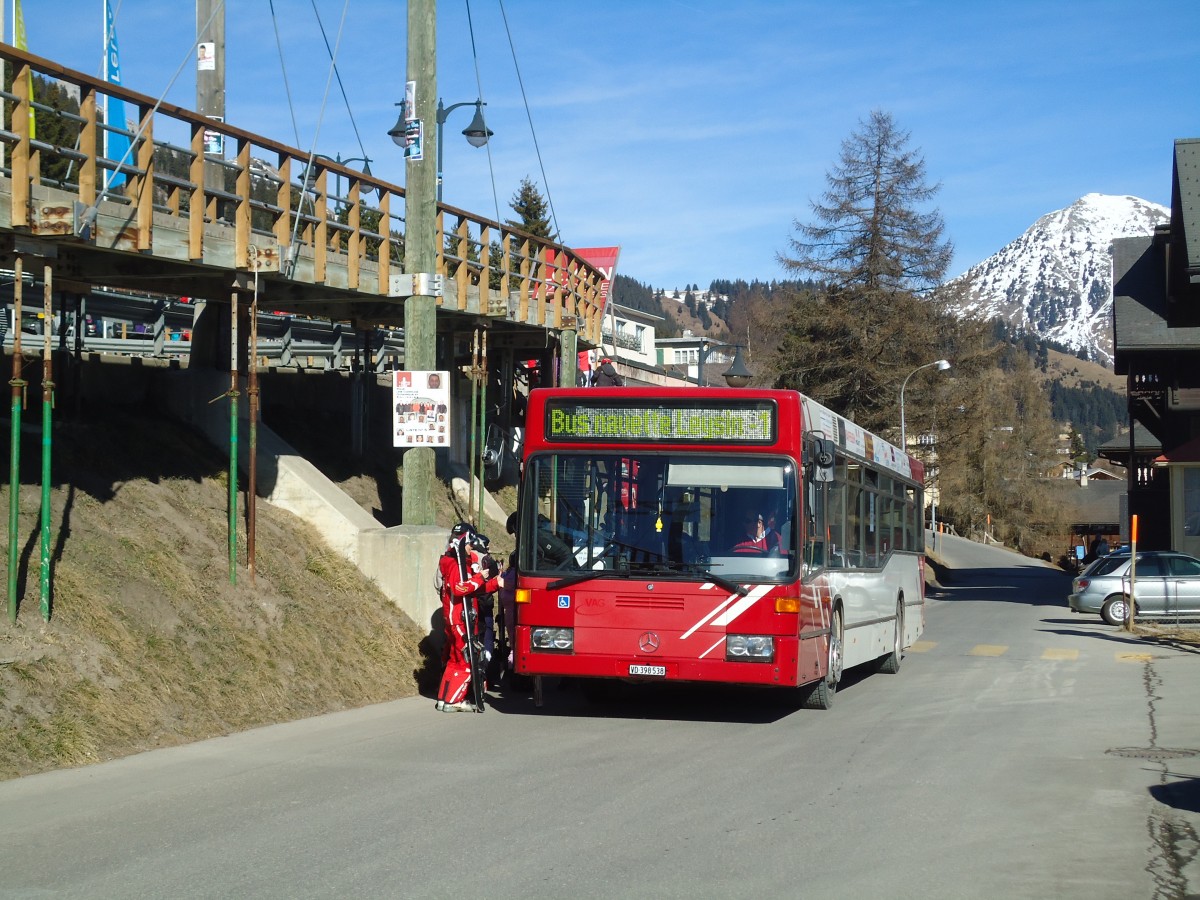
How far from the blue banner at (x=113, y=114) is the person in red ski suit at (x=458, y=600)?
462 cm

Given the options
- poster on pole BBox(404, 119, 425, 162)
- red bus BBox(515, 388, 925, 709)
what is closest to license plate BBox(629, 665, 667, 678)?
red bus BBox(515, 388, 925, 709)

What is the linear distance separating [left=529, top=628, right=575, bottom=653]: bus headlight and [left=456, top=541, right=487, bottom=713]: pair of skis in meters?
0.89

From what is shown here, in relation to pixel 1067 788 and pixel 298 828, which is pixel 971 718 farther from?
pixel 298 828

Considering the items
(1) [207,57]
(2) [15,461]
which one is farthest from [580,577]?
(1) [207,57]

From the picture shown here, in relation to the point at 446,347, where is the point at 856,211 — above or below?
above

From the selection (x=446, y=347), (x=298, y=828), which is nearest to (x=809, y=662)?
(x=298, y=828)

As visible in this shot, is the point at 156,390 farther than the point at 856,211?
No

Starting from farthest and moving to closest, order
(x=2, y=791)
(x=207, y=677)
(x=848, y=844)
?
(x=207, y=677), (x=2, y=791), (x=848, y=844)

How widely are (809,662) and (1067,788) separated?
3.49 metres

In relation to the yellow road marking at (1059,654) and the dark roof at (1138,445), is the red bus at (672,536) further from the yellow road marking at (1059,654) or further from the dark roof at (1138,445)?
the dark roof at (1138,445)

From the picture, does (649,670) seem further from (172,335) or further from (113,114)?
(172,335)

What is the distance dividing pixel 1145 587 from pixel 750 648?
1897 cm

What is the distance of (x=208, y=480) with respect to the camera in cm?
1580

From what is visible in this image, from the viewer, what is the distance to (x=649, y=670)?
12070 millimetres
